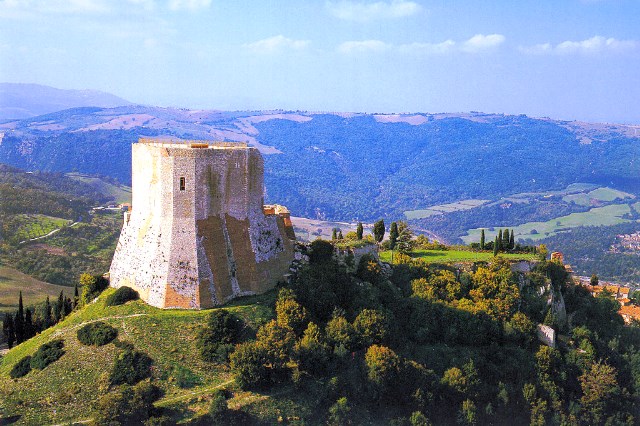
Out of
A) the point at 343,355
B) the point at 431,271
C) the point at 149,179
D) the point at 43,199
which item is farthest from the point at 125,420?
the point at 43,199

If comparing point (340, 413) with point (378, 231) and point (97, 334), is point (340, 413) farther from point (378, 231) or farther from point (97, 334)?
point (378, 231)

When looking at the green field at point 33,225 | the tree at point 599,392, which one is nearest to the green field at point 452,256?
the tree at point 599,392

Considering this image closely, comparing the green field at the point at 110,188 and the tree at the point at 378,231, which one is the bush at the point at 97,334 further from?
the green field at the point at 110,188

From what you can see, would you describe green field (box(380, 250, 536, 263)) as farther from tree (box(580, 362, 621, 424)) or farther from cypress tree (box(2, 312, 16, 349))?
cypress tree (box(2, 312, 16, 349))

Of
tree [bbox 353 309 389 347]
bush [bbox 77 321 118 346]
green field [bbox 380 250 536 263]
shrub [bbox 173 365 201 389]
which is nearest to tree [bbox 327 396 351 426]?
tree [bbox 353 309 389 347]

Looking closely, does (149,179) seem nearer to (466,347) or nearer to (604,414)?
(466,347)
